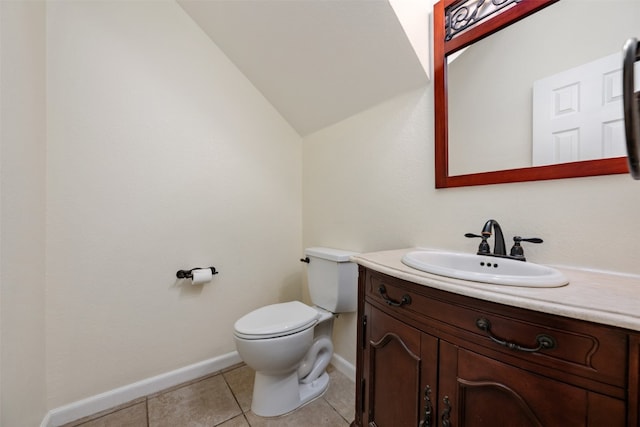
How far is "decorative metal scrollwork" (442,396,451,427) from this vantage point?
27.9 inches

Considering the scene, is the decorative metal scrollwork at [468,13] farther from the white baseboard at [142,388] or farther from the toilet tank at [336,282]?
the white baseboard at [142,388]

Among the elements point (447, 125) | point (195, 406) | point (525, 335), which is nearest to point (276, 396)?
point (195, 406)

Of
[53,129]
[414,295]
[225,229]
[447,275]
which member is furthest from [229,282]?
[447,275]

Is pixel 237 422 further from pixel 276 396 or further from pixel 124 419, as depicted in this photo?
pixel 124 419

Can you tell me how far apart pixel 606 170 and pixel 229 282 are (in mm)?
1926

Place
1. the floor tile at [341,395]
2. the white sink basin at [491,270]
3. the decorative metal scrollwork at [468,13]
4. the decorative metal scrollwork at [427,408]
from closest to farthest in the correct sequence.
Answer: the white sink basin at [491,270] → the decorative metal scrollwork at [427,408] → the decorative metal scrollwork at [468,13] → the floor tile at [341,395]

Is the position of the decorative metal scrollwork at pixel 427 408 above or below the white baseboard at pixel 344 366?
above

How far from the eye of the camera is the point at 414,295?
0.81 metres

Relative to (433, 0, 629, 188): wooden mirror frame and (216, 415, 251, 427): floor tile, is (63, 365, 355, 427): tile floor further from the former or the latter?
(433, 0, 629, 188): wooden mirror frame

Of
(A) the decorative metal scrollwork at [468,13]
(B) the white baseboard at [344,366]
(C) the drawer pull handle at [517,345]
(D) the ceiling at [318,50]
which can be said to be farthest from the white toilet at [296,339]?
(A) the decorative metal scrollwork at [468,13]

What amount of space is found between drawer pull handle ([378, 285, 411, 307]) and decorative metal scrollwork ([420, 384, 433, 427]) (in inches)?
9.7

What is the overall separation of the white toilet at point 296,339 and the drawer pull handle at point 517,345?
891 millimetres

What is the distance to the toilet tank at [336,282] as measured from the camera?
4.98ft

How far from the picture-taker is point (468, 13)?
110 cm
